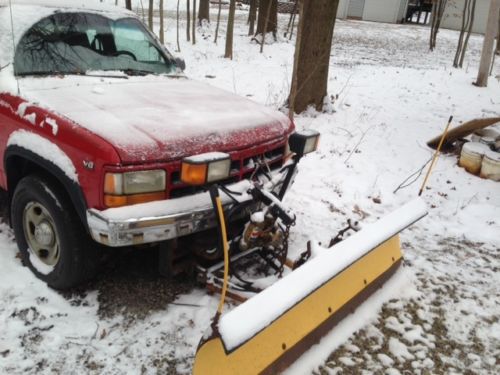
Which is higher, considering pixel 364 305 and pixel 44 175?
pixel 44 175

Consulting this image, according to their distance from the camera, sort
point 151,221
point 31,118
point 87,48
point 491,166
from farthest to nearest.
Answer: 1. point 491,166
2. point 87,48
3. point 31,118
4. point 151,221

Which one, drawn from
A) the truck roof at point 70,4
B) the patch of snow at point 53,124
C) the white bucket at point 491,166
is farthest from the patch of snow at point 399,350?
the truck roof at point 70,4

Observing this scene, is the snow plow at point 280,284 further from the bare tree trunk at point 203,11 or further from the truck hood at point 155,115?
the bare tree trunk at point 203,11

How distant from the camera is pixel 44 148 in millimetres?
2678

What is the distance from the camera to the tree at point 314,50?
7133 mm

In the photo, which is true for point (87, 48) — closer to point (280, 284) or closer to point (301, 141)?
point (301, 141)

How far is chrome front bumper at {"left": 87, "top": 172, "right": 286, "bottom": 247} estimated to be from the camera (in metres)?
2.42

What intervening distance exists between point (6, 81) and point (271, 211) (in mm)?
2131

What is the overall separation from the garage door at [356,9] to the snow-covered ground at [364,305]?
99.7ft

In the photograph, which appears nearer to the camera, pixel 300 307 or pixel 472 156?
pixel 300 307

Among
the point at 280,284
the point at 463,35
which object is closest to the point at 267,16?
the point at 463,35

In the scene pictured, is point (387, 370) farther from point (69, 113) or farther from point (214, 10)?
point (214, 10)

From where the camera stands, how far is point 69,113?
2.67 meters

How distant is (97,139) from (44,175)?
76 cm
